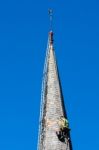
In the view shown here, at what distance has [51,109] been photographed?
42.2 metres

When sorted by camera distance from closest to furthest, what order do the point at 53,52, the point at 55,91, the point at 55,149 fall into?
1. the point at 55,149
2. the point at 55,91
3. the point at 53,52

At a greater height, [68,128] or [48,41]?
[48,41]

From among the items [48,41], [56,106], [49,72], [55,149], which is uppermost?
[48,41]

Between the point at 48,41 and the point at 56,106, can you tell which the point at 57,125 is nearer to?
the point at 56,106

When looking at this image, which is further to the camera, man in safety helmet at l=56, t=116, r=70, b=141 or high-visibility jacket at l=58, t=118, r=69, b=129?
high-visibility jacket at l=58, t=118, r=69, b=129

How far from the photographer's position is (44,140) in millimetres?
41000

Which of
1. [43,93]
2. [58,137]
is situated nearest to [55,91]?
[43,93]

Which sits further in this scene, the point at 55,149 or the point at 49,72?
the point at 49,72

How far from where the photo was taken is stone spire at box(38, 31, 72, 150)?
4084 centimetres

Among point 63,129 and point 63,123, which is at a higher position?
point 63,123

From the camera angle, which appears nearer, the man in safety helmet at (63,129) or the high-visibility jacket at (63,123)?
the man in safety helmet at (63,129)

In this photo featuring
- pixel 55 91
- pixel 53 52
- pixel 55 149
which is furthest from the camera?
pixel 53 52

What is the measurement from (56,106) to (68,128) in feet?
5.22

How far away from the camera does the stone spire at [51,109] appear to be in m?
40.8
